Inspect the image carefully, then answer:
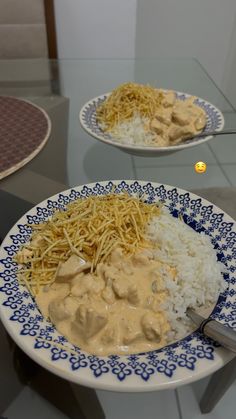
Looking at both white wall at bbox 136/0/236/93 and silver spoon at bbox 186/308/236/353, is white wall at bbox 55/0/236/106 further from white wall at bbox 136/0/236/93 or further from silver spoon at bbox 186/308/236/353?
silver spoon at bbox 186/308/236/353

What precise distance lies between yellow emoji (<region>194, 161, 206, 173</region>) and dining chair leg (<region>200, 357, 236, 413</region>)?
1.80 feet

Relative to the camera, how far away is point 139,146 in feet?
3.21

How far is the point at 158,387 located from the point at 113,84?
49.5 inches

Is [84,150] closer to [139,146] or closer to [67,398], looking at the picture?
[139,146]

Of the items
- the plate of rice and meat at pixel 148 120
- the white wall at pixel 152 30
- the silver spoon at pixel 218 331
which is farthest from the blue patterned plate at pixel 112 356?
the white wall at pixel 152 30

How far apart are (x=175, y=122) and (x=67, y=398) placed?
2.65ft

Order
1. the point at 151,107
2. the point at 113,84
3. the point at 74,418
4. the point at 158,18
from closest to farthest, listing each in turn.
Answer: the point at 74,418 < the point at 151,107 < the point at 113,84 < the point at 158,18

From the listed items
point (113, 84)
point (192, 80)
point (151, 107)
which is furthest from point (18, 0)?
point (151, 107)

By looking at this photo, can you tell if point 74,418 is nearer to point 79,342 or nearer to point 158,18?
point 79,342

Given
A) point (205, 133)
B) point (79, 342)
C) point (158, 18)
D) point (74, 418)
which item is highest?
point (158, 18)

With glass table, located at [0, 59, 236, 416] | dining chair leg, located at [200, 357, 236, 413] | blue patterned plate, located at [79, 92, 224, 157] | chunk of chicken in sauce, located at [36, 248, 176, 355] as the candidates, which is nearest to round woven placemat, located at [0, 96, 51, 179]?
glass table, located at [0, 59, 236, 416]

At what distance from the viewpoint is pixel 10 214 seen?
0.87 m

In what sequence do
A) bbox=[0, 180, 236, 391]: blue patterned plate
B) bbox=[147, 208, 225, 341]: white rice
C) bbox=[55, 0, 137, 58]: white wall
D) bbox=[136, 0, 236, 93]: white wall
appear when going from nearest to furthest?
bbox=[0, 180, 236, 391]: blue patterned plate < bbox=[147, 208, 225, 341]: white rice < bbox=[55, 0, 137, 58]: white wall < bbox=[136, 0, 236, 93]: white wall

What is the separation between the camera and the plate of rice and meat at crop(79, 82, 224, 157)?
103cm
